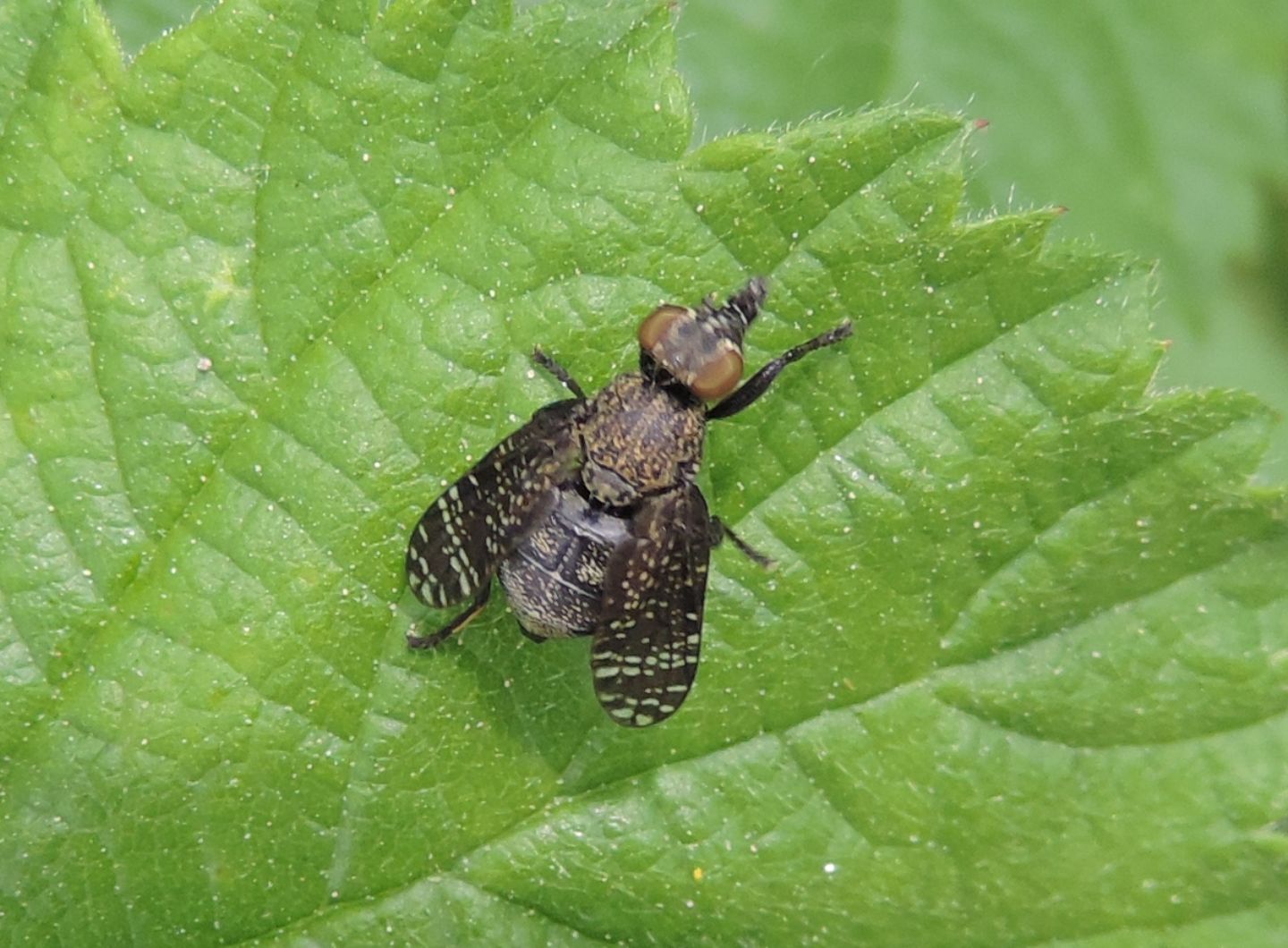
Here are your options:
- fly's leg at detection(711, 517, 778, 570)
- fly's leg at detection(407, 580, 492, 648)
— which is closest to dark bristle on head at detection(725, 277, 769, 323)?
fly's leg at detection(711, 517, 778, 570)

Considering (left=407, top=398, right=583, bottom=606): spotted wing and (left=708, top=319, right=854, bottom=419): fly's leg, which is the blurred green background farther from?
(left=407, top=398, right=583, bottom=606): spotted wing

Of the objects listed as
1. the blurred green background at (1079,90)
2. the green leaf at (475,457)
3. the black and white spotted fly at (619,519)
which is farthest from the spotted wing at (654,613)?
the blurred green background at (1079,90)

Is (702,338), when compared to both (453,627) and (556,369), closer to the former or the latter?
(556,369)

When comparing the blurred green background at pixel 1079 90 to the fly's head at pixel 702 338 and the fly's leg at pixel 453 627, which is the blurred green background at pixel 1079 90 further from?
the fly's leg at pixel 453 627

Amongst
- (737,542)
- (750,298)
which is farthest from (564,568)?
(750,298)

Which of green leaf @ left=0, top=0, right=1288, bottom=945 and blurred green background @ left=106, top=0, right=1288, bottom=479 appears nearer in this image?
green leaf @ left=0, top=0, right=1288, bottom=945

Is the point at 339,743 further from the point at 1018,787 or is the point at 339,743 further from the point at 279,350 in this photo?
the point at 1018,787
